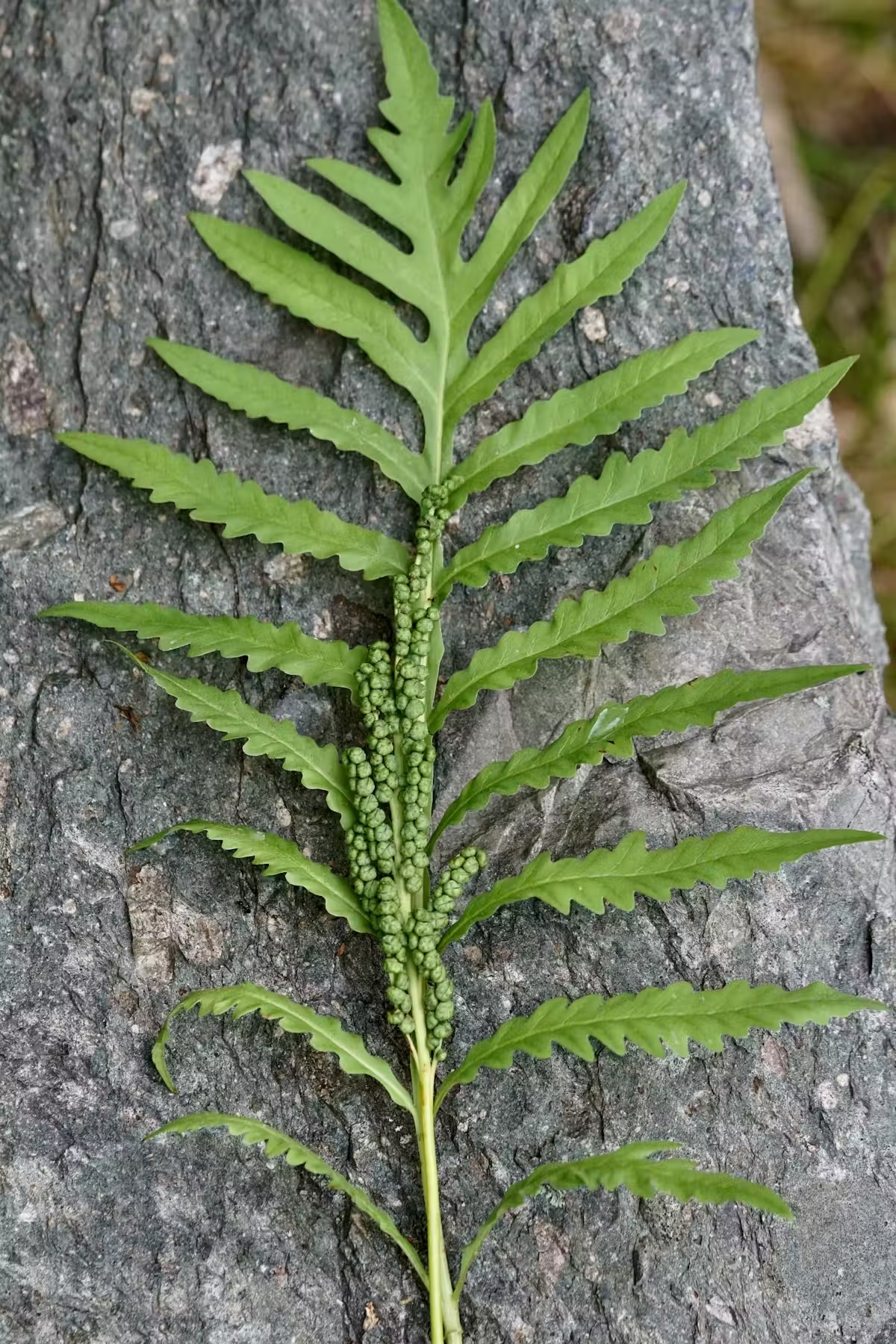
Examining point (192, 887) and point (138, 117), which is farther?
point (138, 117)

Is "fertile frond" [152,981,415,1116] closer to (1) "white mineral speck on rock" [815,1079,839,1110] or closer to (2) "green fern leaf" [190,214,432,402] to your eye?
(1) "white mineral speck on rock" [815,1079,839,1110]

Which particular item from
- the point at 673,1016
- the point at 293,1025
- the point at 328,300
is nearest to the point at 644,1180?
the point at 673,1016

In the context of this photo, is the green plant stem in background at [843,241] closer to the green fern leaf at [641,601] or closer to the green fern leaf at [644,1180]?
the green fern leaf at [641,601]

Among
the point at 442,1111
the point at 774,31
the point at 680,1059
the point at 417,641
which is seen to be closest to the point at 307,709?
the point at 417,641

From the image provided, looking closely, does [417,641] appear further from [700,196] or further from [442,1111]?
[700,196]

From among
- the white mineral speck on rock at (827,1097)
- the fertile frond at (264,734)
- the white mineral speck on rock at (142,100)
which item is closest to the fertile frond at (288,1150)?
the fertile frond at (264,734)

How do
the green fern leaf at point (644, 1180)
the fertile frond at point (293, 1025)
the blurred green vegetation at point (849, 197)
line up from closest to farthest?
the green fern leaf at point (644, 1180) → the fertile frond at point (293, 1025) → the blurred green vegetation at point (849, 197)
